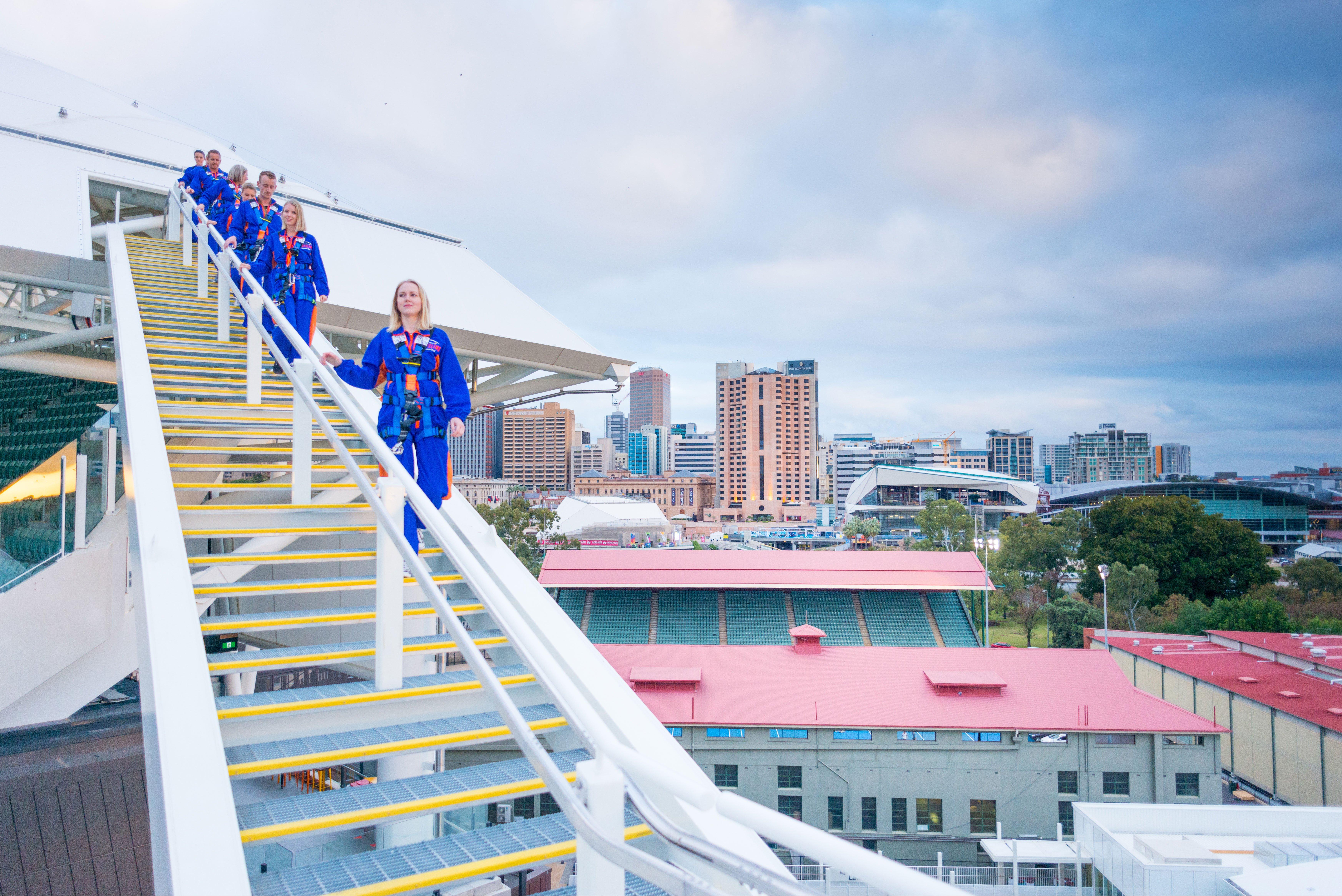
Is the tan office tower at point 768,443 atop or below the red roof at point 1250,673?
atop

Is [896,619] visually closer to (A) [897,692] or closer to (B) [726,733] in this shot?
(A) [897,692]

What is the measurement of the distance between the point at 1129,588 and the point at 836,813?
80.4 feet

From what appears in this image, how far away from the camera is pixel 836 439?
636 ft

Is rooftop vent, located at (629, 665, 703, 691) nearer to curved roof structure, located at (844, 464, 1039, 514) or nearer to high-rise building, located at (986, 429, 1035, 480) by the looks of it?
curved roof structure, located at (844, 464, 1039, 514)

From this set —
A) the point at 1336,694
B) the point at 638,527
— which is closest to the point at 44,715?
the point at 1336,694

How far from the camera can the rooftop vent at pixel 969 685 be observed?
16719 mm

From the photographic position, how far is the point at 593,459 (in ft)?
547

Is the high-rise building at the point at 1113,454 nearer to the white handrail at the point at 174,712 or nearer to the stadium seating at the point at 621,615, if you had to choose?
the stadium seating at the point at 621,615

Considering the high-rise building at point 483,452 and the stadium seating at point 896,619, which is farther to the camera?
the high-rise building at point 483,452

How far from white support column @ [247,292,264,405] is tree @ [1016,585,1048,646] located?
35563mm

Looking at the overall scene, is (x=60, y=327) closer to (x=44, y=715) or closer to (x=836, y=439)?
(x=44, y=715)

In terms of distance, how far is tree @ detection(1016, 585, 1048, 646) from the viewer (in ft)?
118

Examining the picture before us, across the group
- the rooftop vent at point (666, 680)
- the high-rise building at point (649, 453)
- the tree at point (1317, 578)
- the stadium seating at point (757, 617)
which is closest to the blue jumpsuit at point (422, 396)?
the rooftop vent at point (666, 680)

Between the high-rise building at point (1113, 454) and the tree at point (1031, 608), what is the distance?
167449 mm
